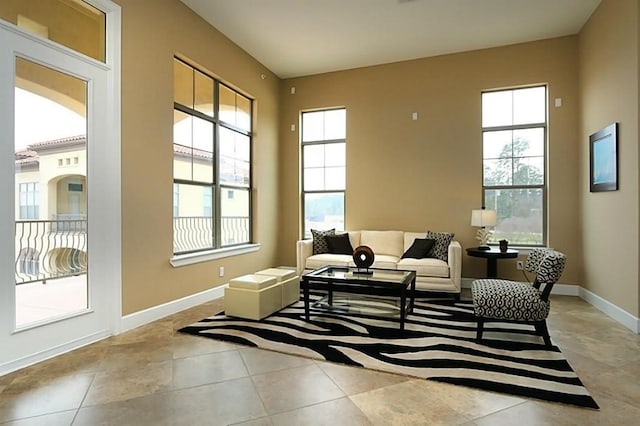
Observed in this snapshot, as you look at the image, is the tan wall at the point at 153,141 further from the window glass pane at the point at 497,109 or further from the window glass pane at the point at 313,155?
the window glass pane at the point at 497,109

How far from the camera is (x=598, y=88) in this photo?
4.29 meters

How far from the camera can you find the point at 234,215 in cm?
543

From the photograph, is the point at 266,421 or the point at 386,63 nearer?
the point at 266,421

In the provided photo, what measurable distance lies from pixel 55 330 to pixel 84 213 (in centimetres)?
97

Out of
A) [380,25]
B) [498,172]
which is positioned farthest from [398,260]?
[380,25]

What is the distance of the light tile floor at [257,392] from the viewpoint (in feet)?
6.51

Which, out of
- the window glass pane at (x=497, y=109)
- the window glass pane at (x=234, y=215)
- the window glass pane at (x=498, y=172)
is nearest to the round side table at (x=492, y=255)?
the window glass pane at (x=498, y=172)

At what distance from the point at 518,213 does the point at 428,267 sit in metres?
1.80

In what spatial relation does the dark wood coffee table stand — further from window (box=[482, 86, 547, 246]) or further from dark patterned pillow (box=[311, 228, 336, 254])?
window (box=[482, 86, 547, 246])

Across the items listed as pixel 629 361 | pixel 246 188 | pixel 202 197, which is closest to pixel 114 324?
pixel 202 197

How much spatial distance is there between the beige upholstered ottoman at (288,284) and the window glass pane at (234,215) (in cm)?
118

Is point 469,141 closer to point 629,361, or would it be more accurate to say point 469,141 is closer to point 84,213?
point 629,361

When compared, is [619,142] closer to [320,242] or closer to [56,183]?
[320,242]

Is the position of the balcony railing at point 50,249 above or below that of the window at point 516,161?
below
